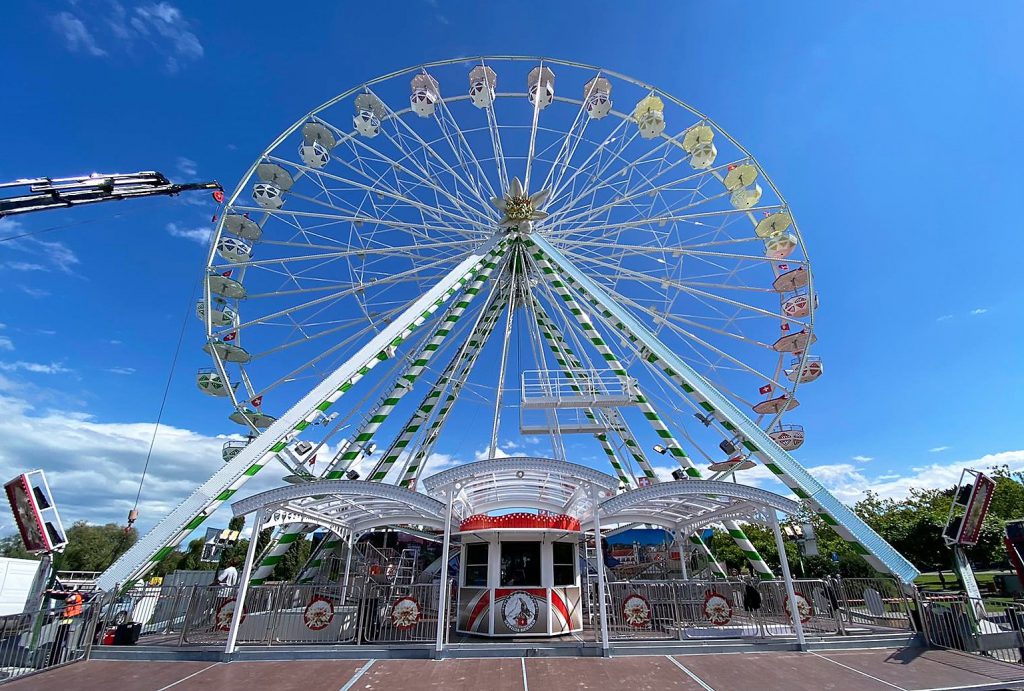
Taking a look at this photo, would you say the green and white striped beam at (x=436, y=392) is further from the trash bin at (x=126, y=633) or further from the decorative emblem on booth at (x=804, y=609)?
the decorative emblem on booth at (x=804, y=609)

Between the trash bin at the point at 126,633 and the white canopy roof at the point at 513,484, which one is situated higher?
the white canopy roof at the point at 513,484

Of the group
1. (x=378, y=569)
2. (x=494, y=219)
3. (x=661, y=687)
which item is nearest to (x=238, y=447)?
(x=378, y=569)

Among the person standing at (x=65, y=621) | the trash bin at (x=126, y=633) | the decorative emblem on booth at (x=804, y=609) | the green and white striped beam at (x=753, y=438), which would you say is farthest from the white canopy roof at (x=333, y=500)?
the decorative emblem on booth at (x=804, y=609)

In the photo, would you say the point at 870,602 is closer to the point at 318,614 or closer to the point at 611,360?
the point at 611,360

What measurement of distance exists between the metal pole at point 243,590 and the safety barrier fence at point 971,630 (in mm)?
13885

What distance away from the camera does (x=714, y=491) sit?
1086 centimetres

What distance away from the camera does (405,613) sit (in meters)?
10.7

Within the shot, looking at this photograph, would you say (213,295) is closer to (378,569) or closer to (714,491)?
(378,569)

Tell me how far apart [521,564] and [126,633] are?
345 inches

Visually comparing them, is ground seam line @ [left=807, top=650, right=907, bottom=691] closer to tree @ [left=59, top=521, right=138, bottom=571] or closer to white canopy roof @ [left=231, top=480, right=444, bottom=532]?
white canopy roof @ [left=231, top=480, right=444, bottom=532]

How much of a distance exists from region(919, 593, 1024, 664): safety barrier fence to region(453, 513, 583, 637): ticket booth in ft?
24.5

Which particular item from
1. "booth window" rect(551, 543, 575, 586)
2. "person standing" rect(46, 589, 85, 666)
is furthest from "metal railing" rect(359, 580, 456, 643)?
"person standing" rect(46, 589, 85, 666)

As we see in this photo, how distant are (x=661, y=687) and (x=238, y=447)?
1553 centimetres

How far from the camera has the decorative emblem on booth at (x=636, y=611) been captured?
11281mm
